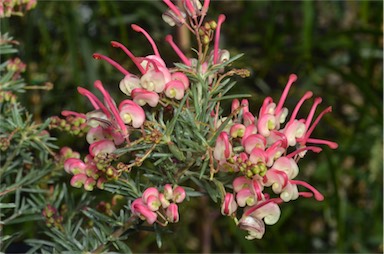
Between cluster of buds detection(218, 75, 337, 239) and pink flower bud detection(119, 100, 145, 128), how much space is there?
0.14ft

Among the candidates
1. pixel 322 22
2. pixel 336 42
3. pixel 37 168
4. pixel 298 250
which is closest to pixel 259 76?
pixel 336 42

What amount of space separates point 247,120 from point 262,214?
5cm

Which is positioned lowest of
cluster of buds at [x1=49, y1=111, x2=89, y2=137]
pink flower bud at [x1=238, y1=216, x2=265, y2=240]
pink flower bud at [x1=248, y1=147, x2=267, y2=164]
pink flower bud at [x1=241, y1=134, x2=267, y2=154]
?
pink flower bud at [x1=238, y1=216, x2=265, y2=240]

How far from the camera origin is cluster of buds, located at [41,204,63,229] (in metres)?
0.45

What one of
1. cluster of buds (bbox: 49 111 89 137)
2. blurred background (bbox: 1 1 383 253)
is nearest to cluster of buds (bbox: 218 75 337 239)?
cluster of buds (bbox: 49 111 89 137)

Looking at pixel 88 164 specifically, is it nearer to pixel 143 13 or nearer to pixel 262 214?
pixel 262 214

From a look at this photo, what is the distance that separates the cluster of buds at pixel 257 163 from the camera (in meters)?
0.37

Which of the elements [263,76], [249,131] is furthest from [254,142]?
[263,76]

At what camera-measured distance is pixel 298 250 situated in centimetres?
116

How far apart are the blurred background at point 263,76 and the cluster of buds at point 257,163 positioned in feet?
1.78

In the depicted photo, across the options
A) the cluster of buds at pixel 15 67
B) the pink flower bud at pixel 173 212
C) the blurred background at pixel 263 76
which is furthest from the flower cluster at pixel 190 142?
the blurred background at pixel 263 76

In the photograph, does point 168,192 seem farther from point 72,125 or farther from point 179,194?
point 72,125

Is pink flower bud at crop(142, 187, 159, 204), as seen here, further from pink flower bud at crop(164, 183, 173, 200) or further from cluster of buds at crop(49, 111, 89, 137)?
cluster of buds at crop(49, 111, 89, 137)

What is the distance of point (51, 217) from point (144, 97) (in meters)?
0.12
